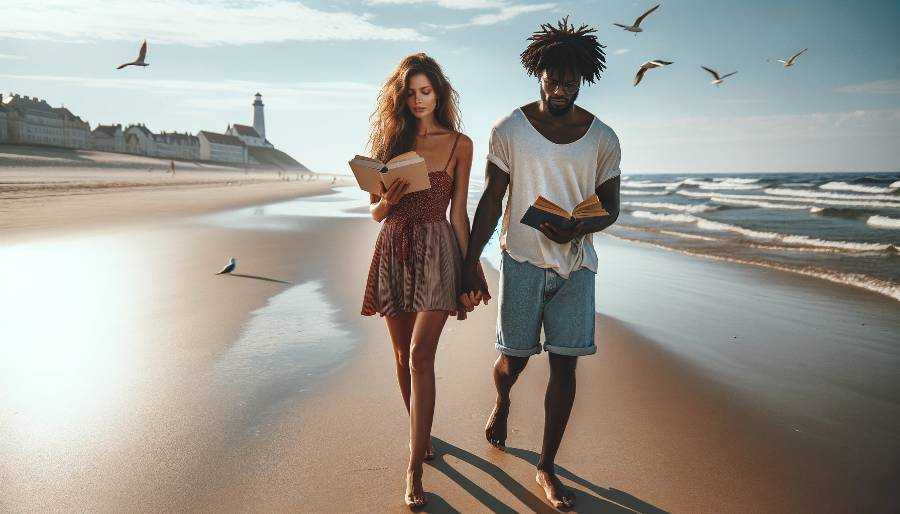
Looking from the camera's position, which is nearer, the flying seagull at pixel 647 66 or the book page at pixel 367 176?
the book page at pixel 367 176

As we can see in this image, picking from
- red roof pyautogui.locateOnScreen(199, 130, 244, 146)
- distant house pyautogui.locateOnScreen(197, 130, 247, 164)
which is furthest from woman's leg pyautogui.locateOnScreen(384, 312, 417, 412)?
red roof pyautogui.locateOnScreen(199, 130, 244, 146)

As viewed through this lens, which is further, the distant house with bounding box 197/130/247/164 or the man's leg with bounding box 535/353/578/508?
the distant house with bounding box 197/130/247/164

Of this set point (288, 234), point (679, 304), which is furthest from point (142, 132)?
point (679, 304)

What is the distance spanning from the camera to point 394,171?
2.43 metres

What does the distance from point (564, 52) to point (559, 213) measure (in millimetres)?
755

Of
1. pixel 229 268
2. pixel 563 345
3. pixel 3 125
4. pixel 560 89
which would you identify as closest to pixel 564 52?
pixel 560 89

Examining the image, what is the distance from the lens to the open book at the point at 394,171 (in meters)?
2.40

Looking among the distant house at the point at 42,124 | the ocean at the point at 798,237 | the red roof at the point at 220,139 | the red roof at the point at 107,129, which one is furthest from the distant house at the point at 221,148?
the ocean at the point at 798,237

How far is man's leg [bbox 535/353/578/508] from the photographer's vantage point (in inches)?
100

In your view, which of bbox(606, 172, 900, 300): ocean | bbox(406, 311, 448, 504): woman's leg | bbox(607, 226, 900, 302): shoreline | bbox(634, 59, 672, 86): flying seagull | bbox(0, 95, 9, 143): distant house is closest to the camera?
bbox(406, 311, 448, 504): woman's leg

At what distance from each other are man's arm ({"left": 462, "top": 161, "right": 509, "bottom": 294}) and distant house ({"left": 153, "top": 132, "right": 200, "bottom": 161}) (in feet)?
344

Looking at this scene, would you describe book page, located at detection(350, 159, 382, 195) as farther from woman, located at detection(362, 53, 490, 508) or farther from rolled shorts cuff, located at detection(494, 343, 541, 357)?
rolled shorts cuff, located at detection(494, 343, 541, 357)

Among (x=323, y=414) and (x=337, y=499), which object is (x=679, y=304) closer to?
(x=323, y=414)

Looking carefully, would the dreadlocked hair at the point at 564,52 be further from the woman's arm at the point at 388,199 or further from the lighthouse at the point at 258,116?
the lighthouse at the point at 258,116
